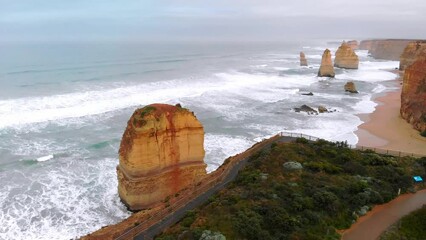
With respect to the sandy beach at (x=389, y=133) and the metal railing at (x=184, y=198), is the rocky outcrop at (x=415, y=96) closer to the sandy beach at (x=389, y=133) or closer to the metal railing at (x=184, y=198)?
the sandy beach at (x=389, y=133)

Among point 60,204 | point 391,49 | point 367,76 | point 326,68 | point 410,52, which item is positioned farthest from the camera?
point 391,49

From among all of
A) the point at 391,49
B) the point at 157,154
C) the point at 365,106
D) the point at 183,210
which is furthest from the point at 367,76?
the point at 183,210

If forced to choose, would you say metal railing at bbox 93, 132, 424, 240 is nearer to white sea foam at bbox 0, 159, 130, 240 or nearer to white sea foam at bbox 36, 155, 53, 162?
white sea foam at bbox 0, 159, 130, 240

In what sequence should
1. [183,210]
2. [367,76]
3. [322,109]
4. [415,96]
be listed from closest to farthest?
[183,210], [415,96], [322,109], [367,76]

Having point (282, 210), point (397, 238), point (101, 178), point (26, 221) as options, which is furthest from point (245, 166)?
point (26, 221)

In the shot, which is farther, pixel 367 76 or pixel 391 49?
pixel 391 49

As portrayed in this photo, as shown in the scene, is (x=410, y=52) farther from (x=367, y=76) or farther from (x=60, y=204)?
(x=60, y=204)
